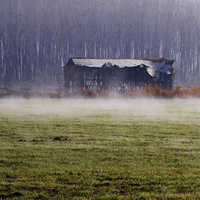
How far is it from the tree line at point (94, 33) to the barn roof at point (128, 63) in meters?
53.1

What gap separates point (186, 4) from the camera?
6176 inches

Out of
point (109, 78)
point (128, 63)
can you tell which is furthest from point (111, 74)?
point (128, 63)

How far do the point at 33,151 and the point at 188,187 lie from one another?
6.36 meters

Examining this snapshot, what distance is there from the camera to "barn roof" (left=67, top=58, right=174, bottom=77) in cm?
7144

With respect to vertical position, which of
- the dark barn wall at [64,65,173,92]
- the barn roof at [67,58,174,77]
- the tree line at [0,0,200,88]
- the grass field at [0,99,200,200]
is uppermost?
the tree line at [0,0,200,88]

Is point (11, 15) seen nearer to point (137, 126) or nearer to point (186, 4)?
point (186, 4)

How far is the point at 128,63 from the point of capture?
7312 centimetres

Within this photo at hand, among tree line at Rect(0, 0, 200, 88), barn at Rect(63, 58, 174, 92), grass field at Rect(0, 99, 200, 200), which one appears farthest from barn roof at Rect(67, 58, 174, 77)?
tree line at Rect(0, 0, 200, 88)

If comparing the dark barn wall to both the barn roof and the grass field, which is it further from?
the grass field

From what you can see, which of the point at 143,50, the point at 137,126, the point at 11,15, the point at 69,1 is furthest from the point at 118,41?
the point at 137,126

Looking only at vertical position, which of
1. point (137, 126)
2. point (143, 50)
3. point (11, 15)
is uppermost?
point (11, 15)

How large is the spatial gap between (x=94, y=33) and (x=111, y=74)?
7270 centimetres

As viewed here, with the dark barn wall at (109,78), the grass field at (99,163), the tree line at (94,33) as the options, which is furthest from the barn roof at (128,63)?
the tree line at (94,33)

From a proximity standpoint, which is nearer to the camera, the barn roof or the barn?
the barn
